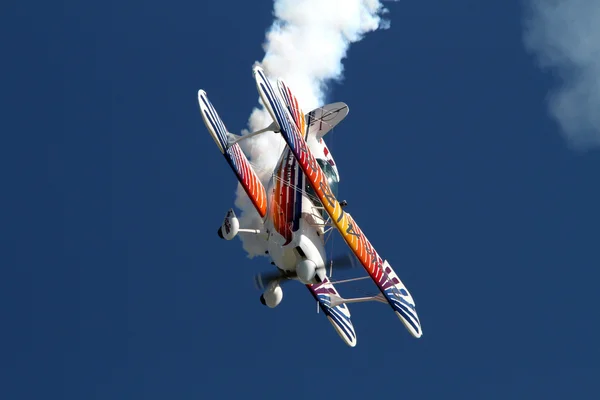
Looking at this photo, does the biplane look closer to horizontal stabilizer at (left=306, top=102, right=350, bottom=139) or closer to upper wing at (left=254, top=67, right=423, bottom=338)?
upper wing at (left=254, top=67, right=423, bottom=338)

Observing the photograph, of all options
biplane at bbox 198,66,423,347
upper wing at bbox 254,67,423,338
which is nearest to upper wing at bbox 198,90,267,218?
biplane at bbox 198,66,423,347

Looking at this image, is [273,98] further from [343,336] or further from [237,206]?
[343,336]

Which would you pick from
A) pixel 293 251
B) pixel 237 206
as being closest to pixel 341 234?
pixel 293 251

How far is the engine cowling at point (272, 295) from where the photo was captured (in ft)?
203

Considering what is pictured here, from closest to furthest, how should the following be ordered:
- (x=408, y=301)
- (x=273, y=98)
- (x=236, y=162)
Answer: (x=273, y=98) < (x=236, y=162) < (x=408, y=301)

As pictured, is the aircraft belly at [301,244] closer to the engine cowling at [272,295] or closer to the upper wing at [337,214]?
the engine cowling at [272,295]

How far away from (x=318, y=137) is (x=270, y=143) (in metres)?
2.44

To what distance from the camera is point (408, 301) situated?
66375 mm

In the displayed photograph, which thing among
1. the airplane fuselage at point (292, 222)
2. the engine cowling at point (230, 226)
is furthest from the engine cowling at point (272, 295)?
the engine cowling at point (230, 226)

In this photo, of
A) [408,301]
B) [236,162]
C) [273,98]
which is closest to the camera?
[273,98]

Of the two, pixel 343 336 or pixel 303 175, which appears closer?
pixel 303 175

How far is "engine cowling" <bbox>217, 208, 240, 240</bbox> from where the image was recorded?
61.2 metres

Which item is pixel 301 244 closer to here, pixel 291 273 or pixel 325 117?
pixel 291 273

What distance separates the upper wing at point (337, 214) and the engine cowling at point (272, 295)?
3.50 metres
